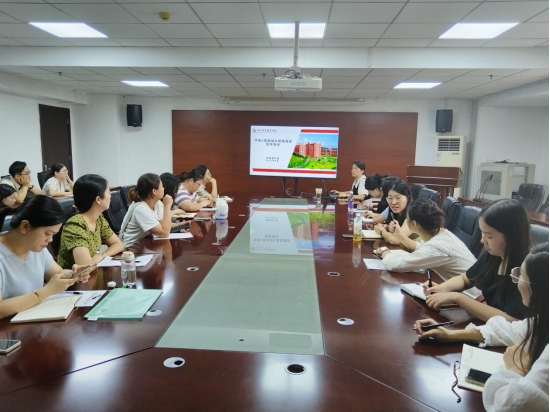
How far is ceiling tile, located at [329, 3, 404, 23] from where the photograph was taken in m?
3.13

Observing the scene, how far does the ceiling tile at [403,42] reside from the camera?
13.4 ft

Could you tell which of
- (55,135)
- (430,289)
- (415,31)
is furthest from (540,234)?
(55,135)

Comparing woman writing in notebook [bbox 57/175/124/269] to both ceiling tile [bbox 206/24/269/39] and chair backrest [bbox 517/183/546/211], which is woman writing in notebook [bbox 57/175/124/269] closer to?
ceiling tile [bbox 206/24/269/39]

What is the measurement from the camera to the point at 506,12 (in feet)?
10.5

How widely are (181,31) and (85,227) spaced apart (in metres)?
2.69

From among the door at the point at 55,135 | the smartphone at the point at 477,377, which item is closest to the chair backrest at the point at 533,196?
the smartphone at the point at 477,377

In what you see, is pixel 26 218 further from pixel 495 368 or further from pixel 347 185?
pixel 347 185

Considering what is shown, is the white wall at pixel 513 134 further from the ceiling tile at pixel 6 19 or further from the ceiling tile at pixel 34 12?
the ceiling tile at pixel 6 19

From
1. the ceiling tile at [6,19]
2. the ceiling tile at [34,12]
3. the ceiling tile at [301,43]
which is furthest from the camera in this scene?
the ceiling tile at [301,43]

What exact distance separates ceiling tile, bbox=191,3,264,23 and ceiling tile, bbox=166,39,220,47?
0.70m

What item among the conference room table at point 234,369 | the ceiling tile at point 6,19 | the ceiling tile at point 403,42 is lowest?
the conference room table at point 234,369

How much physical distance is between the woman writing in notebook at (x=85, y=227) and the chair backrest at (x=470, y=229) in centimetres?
224

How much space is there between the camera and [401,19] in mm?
3428

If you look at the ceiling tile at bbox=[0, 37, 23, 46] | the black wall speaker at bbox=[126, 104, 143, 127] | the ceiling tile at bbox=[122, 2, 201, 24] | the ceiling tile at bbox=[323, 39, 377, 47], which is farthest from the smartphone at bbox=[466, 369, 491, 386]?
the black wall speaker at bbox=[126, 104, 143, 127]
